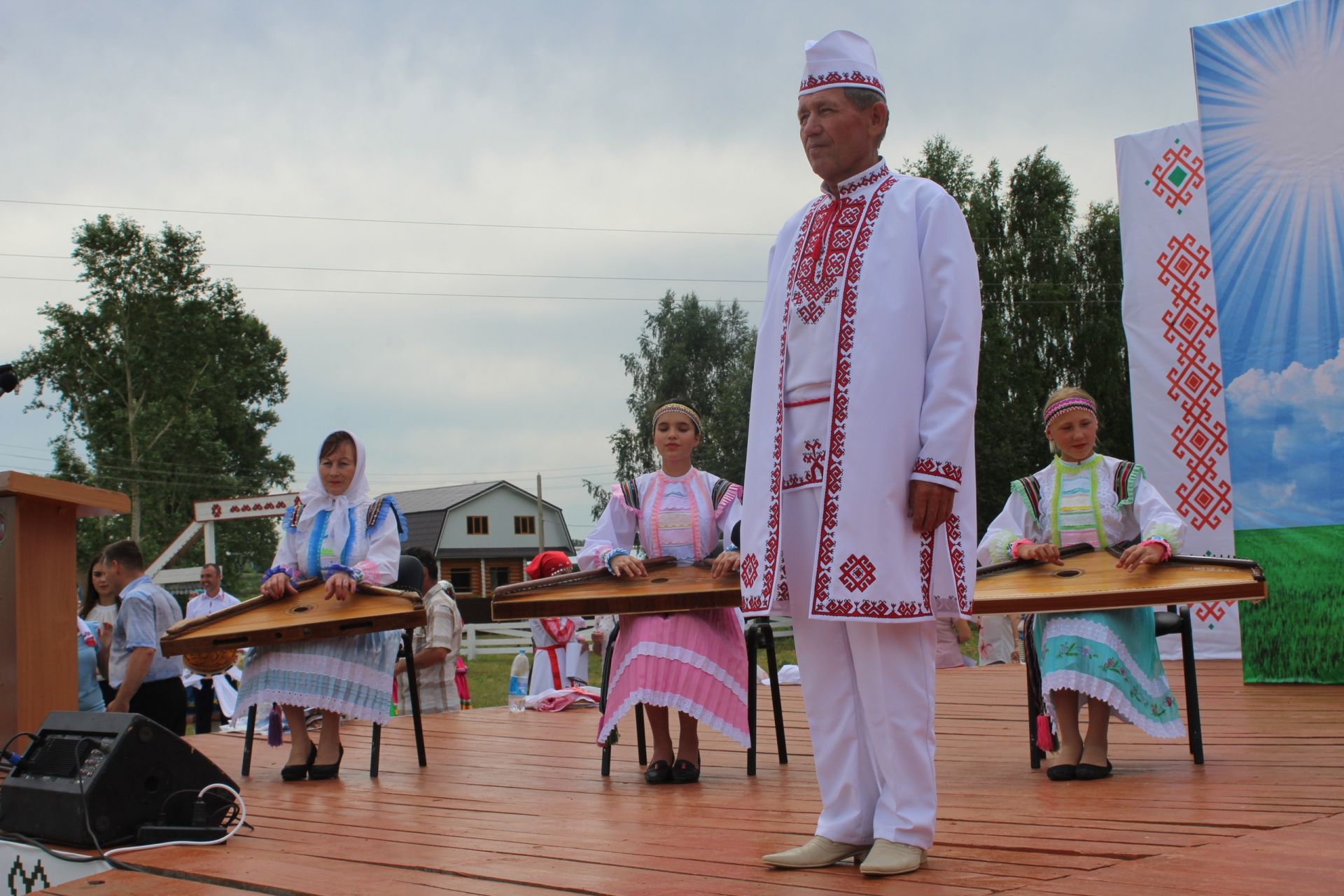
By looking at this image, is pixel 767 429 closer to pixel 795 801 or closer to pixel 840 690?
pixel 840 690

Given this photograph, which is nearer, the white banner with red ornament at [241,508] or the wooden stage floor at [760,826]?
the wooden stage floor at [760,826]

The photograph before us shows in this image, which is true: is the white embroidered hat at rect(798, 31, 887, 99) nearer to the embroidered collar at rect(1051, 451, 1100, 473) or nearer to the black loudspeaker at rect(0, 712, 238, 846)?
the embroidered collar at rect(1051, 451, 1100, 473)

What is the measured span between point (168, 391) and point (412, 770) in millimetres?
26210

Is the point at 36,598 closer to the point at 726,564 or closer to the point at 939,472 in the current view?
the point at 726,564

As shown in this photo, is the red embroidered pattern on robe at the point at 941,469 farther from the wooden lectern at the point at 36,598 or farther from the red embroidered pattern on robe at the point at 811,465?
the wooden lectern at the point at 36,598

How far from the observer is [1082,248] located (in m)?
26.6

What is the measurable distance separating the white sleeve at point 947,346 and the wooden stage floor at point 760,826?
80 centimetres

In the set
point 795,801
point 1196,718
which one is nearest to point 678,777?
point 795,801

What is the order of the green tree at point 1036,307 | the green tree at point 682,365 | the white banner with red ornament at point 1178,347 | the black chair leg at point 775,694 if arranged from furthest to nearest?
the green tree at point 682,365
the green tree at point 1036,307
the white banner with red ornament at point 1178,347
the black chair leg at point 775,694

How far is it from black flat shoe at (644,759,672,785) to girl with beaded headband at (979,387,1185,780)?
1251 millimetres

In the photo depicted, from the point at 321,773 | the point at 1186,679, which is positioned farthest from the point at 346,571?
the point at 1186,679

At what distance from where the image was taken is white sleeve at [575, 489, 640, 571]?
14.8ft

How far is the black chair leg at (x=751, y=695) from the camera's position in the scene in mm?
4434

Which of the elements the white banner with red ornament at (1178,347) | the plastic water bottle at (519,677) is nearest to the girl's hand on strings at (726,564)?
the white banner with red ornament at (1178,347)
